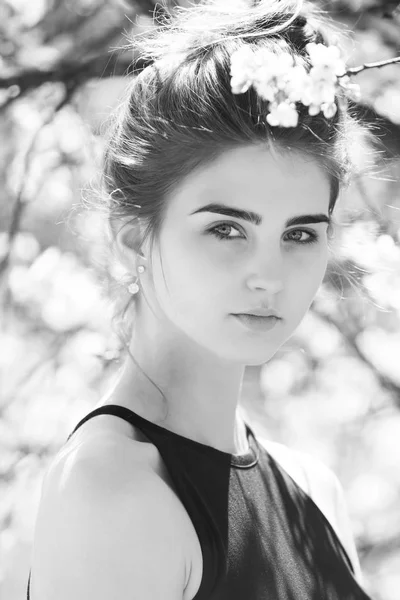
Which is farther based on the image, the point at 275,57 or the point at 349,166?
the point at 349,166

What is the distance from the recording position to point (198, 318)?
3.72ft

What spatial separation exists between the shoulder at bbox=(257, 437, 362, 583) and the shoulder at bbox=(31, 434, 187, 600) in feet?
1.58

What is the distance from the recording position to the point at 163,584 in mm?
996

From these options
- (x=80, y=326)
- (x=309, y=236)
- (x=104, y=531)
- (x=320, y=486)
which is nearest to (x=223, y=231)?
(x=309, y=236)

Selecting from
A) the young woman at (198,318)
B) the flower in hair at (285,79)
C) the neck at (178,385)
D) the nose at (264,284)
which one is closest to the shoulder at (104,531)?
the young woman at (198,318)

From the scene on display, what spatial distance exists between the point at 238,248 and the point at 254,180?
0.31ft

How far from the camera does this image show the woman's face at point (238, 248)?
110cm

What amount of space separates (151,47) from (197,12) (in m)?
0.14

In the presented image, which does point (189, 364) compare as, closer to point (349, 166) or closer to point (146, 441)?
point (146, 441)

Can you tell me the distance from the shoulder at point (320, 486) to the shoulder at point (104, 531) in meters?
0.48

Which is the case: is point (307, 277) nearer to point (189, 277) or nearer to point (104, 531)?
point (189, 277)

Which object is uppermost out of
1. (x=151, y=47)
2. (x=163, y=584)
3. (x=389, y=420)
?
(x=151, y=47)

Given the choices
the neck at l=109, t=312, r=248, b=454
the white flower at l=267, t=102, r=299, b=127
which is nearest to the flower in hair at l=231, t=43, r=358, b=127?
the white flower at l=267, t=102, r=299, b=127

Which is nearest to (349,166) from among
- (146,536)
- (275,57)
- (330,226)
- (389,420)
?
(330,226)
